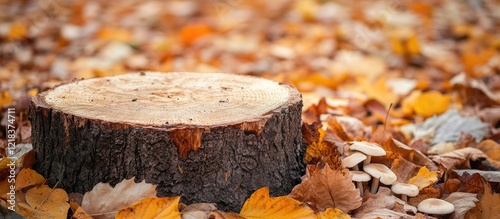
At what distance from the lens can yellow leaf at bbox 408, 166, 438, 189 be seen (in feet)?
6.67

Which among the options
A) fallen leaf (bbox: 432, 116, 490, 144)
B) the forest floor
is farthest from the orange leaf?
fallen leaf (bbox: 432, 116, 490, 144)

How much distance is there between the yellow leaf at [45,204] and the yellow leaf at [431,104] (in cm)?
207

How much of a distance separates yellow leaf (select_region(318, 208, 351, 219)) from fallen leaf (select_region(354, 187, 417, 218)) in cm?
11

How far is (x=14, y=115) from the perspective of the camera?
2646mm

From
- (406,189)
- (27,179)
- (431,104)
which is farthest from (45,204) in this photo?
(431,104)

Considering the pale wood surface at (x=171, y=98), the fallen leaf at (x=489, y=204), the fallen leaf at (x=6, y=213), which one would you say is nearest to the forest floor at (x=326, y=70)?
the fallen leaf at (x=489, y=204)

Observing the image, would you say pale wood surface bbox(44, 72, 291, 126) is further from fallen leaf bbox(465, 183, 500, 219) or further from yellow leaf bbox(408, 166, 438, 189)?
fallen leaf bbox(465, 183, 500, 219)

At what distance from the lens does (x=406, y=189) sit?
195 centimetres

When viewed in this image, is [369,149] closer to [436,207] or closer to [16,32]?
[436,207]

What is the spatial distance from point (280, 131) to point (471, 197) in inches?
27.0

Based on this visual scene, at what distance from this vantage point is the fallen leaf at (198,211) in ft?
5.81

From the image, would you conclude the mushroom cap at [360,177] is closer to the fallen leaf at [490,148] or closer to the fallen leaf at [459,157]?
the fallen leaf at [459,157]

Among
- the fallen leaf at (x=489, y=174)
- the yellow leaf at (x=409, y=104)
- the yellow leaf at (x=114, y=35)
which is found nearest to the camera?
the fallen leaf at (x=489, y=174)

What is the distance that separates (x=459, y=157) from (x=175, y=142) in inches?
47.0
